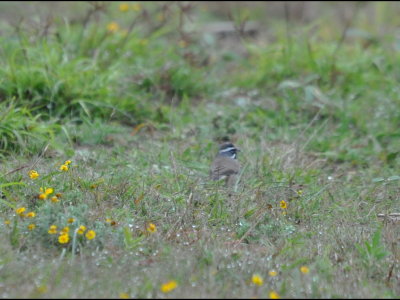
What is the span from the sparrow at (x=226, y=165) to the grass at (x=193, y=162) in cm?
12

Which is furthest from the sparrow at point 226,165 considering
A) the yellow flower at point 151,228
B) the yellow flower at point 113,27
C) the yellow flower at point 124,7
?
the yellow flower at point 124,7

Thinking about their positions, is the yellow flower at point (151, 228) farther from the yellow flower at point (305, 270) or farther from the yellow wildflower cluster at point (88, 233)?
the yellow flower at point (305, 270)

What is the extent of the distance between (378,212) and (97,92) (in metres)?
3.33

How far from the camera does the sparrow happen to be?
6.09m

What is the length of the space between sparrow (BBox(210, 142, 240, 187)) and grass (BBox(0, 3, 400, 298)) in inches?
4.6

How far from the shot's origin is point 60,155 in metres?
6.43

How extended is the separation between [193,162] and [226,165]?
470 millimetres

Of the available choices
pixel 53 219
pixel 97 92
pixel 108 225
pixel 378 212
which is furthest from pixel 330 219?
pixel 97 92

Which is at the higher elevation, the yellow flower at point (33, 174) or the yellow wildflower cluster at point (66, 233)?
the yellow wildflower cluster at point (66, 233)

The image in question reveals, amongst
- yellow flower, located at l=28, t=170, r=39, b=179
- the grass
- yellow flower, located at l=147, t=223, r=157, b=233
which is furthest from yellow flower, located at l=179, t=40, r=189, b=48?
yellow flower, located at l=147, t=223, r=157, b=233

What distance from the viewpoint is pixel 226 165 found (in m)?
6.18

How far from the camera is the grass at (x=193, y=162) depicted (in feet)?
14.2

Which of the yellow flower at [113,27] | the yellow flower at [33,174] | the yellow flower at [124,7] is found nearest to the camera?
the yellow flower at [33,174]

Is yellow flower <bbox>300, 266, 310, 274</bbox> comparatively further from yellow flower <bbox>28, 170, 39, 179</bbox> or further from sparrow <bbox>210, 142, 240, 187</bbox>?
yellow flower <bbox>28, 170, 39, 179</bbox>
